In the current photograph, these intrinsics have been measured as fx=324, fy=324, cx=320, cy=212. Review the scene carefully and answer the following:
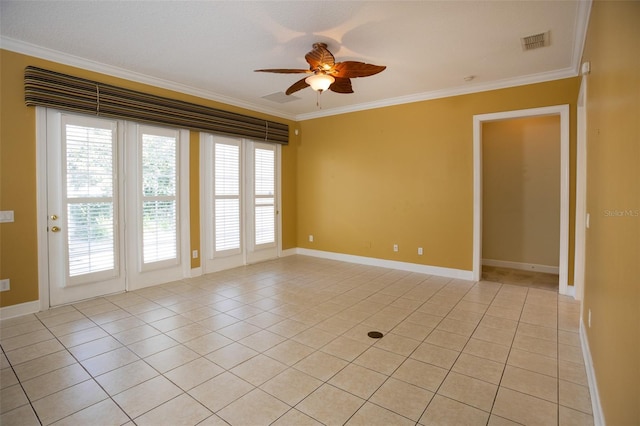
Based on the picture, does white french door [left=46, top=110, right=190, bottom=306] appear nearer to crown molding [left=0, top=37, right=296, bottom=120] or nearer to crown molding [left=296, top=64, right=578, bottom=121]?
crown molding [left=0, top=37, right=296, bottom=120]

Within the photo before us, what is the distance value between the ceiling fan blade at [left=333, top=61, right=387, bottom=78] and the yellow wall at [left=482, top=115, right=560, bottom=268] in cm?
354

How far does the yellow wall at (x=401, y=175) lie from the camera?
4.85 m

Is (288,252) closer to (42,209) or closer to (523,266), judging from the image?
(42,209)

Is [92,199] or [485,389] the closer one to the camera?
[485,389]

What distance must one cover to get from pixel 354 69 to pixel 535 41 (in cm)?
192

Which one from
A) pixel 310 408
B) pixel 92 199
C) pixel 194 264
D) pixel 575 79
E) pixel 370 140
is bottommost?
pixel 310 408

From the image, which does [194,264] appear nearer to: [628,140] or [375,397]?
[375,397]

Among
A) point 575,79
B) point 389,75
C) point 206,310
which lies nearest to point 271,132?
point 389,75

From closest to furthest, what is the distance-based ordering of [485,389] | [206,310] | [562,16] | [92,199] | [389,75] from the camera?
[485,389] → [562,16] → [206,310] → [92,199] → [389,75]

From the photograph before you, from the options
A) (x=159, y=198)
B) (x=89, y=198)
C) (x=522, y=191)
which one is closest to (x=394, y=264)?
(x=522, y=191)

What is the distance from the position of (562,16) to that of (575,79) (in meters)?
1.63

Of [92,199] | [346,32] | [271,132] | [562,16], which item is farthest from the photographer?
[271,132]

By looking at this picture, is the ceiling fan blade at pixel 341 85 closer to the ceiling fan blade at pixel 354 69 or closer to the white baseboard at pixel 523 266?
the ceiling fan blade at pixel 354 69

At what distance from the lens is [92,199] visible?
3965 mm
